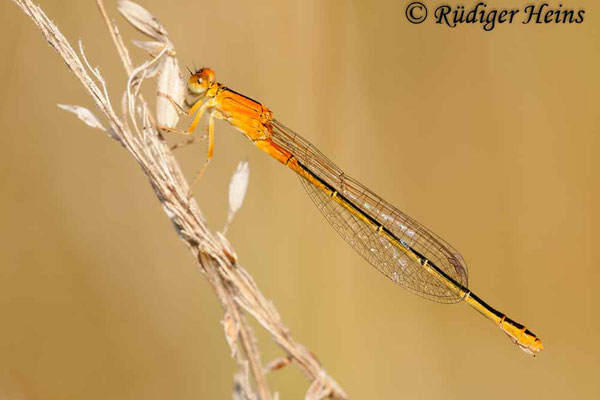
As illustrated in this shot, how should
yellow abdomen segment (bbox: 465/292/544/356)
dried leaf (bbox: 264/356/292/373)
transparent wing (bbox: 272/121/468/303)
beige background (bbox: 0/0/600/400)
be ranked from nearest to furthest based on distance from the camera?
dried leaf (bbox: 264/356/292/373) → yellow abdomen segment (bbox: 465/292/544/356) → beige background (bbox: 0/0/600/400) → transparent wing (bbox: 272/121/468/303)

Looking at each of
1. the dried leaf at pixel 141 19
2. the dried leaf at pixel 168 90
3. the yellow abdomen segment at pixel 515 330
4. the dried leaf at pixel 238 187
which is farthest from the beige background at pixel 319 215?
the dried leaf at pixel 238 187

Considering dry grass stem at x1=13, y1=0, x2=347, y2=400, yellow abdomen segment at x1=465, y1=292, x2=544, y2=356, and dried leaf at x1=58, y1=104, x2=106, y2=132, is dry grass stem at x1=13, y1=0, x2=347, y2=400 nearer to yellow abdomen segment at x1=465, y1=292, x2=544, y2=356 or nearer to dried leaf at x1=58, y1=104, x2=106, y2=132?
dried leaf at x1=58, y1=104, x2=106, y2=132

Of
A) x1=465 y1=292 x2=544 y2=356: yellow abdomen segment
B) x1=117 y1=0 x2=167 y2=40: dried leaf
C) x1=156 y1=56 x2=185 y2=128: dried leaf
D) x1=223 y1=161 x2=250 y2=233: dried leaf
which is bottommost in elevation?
x1=465 y1=292 x2=544 y2=356: yellow abdomen segment

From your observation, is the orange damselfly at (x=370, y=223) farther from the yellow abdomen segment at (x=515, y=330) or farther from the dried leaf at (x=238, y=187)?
the dried leaf at (x=238, y=187)

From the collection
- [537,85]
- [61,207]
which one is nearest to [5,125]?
[61,207]

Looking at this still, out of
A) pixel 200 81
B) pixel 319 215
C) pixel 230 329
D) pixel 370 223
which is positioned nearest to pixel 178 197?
pixel 230 329

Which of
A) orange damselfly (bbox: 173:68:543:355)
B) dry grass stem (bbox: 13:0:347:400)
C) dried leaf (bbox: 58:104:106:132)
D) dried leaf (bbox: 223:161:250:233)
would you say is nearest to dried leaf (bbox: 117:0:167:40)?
dry grass stem (bbox: 13:0:347:400)
